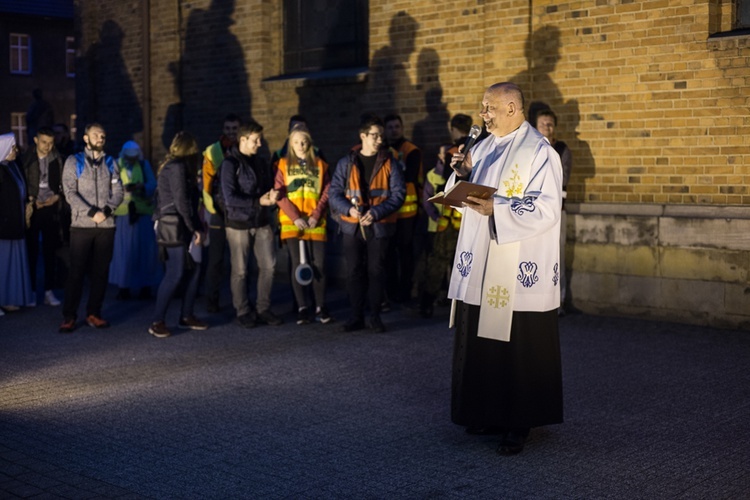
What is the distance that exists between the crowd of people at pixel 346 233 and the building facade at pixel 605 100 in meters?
0.58

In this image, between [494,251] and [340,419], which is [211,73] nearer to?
[340,419]

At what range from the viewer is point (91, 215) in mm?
10883

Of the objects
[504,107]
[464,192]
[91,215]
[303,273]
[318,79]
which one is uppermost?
[318,79]

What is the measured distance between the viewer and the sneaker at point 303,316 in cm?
1129

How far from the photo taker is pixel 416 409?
757 cm

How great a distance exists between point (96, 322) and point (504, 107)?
604cm

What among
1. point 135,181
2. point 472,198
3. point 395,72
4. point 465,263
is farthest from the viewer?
point 395,72

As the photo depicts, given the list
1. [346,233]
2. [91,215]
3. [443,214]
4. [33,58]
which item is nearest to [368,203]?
[346,233]

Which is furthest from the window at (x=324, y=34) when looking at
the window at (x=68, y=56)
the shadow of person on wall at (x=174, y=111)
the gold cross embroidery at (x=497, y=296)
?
the window at (x=68, y=56)

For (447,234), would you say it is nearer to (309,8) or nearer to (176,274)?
(176,274)

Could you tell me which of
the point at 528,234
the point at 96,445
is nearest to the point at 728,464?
the point at 528,234

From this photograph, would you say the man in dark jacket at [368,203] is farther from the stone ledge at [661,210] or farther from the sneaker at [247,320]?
the stone ledge at [661,210]

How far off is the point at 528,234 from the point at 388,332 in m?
4.50

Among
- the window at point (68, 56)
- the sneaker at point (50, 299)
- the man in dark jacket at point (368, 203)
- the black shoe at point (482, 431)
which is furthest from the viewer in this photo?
the window at point (68, 56)
